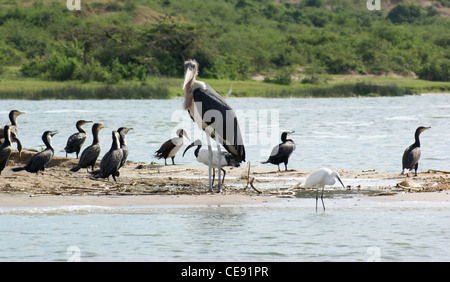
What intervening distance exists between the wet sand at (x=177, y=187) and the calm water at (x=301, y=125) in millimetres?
2341

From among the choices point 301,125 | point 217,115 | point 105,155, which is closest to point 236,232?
point 217,115

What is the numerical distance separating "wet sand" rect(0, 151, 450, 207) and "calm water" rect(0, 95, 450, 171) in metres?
2.34

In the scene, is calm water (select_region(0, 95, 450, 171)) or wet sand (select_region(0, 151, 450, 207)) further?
calm water (select_region(0, 95, 450, 171))

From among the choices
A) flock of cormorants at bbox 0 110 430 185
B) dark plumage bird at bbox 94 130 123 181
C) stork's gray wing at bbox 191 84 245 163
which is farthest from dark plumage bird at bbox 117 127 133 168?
stork's gray wing at bbox 191 84 245 163

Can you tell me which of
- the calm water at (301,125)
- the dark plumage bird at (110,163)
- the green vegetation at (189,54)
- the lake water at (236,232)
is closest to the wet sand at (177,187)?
the dark plumage bird at (110,163)

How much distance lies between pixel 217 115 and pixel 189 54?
45.8 m

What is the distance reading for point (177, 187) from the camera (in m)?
→ 11.1

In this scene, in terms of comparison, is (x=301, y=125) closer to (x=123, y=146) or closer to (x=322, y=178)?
(x=123, y=146)

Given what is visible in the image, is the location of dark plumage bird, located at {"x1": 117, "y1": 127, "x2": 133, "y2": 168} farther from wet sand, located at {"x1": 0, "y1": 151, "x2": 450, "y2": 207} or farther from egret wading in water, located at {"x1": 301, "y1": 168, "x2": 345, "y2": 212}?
egret wading in water, located at {"x1": 301, "y1": 168, "x2": 345, "y2": 212}

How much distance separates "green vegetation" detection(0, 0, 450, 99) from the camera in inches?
1972

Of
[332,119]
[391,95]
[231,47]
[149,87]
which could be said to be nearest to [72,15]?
[231,47]

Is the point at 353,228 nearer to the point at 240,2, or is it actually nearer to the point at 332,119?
the point at 332,119

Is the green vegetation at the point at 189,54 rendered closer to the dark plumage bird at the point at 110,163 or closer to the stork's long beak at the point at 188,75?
the dark plumage bird at the point at 110,163

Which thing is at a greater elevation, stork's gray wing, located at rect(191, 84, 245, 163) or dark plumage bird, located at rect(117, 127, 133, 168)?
stork's gray wing, located at rect(191, 84, 245, 163)
